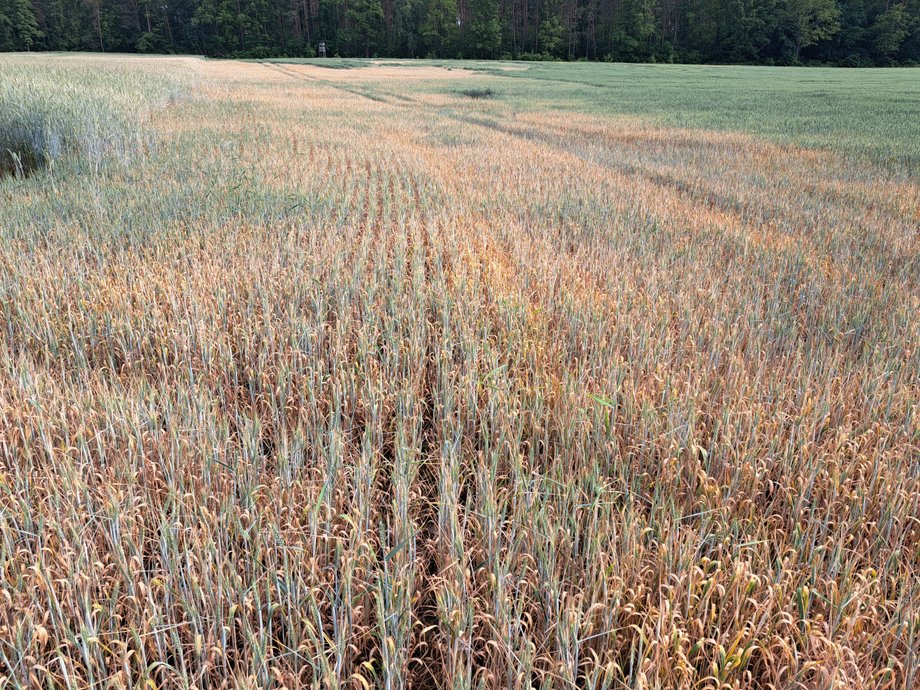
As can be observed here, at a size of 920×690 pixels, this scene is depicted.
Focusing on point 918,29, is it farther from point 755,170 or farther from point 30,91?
point 30,91

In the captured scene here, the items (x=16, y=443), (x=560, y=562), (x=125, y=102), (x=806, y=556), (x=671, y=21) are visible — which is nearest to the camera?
(x=560, y=562)

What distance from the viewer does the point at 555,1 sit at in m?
79.8

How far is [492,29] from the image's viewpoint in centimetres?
7600

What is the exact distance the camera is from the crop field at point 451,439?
1.64m

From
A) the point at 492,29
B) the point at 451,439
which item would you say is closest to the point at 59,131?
the point at 451,439

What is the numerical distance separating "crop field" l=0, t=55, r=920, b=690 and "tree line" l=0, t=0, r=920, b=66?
76.8m

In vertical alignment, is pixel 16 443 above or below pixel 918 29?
below

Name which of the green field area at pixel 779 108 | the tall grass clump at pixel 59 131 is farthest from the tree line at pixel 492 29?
the tall grass clump at pixel 59 131

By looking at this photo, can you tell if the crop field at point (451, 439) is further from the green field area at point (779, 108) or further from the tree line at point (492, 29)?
the tree line at point (492, 29)

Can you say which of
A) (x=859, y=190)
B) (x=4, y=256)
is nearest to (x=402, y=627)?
(x=4, y=256)

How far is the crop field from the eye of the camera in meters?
1.64

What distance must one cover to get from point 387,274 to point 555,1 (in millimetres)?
89131

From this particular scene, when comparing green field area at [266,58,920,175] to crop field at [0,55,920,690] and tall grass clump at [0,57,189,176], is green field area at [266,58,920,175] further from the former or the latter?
tall grass clump at [0,57,189,176]

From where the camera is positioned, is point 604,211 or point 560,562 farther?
point 604,211
